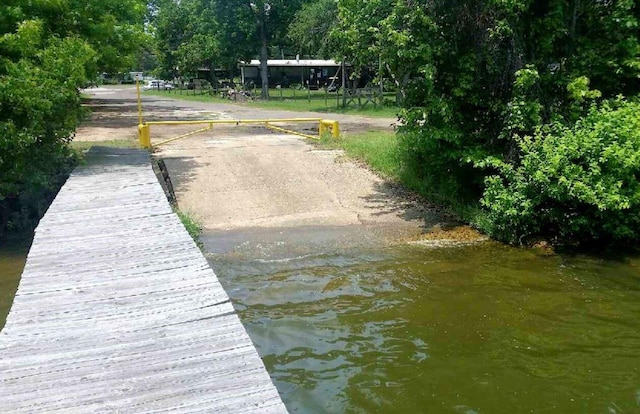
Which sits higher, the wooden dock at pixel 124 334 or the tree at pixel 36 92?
the tree at pixel 36 92

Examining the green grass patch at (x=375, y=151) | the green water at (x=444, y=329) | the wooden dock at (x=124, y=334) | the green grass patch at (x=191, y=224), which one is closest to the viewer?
the wooden dock at (x=124, y=334)

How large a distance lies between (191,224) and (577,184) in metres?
6.22

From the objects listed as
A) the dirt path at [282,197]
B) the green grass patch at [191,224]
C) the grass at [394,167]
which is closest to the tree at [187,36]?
the grass at [394,167]

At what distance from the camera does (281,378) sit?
5.63 m

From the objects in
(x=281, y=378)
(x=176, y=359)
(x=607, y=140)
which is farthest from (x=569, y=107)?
(x=176, y=359)

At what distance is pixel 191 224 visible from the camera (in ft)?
34.4

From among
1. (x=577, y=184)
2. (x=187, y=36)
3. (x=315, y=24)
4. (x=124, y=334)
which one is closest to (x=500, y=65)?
(x=577, y=184)

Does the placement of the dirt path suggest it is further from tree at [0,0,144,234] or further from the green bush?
tree at [0,0,144,234]

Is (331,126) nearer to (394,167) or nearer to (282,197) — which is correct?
(394,167)

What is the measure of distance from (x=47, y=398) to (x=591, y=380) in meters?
4.58

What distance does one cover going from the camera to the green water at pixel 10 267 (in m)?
7.46

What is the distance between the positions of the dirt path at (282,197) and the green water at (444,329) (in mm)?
1261

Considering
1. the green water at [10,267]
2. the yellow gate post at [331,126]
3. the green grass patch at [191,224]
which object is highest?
the yellow gate post at [331,126]

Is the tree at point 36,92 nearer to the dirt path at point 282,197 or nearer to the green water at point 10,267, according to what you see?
the green water at point 10,267
